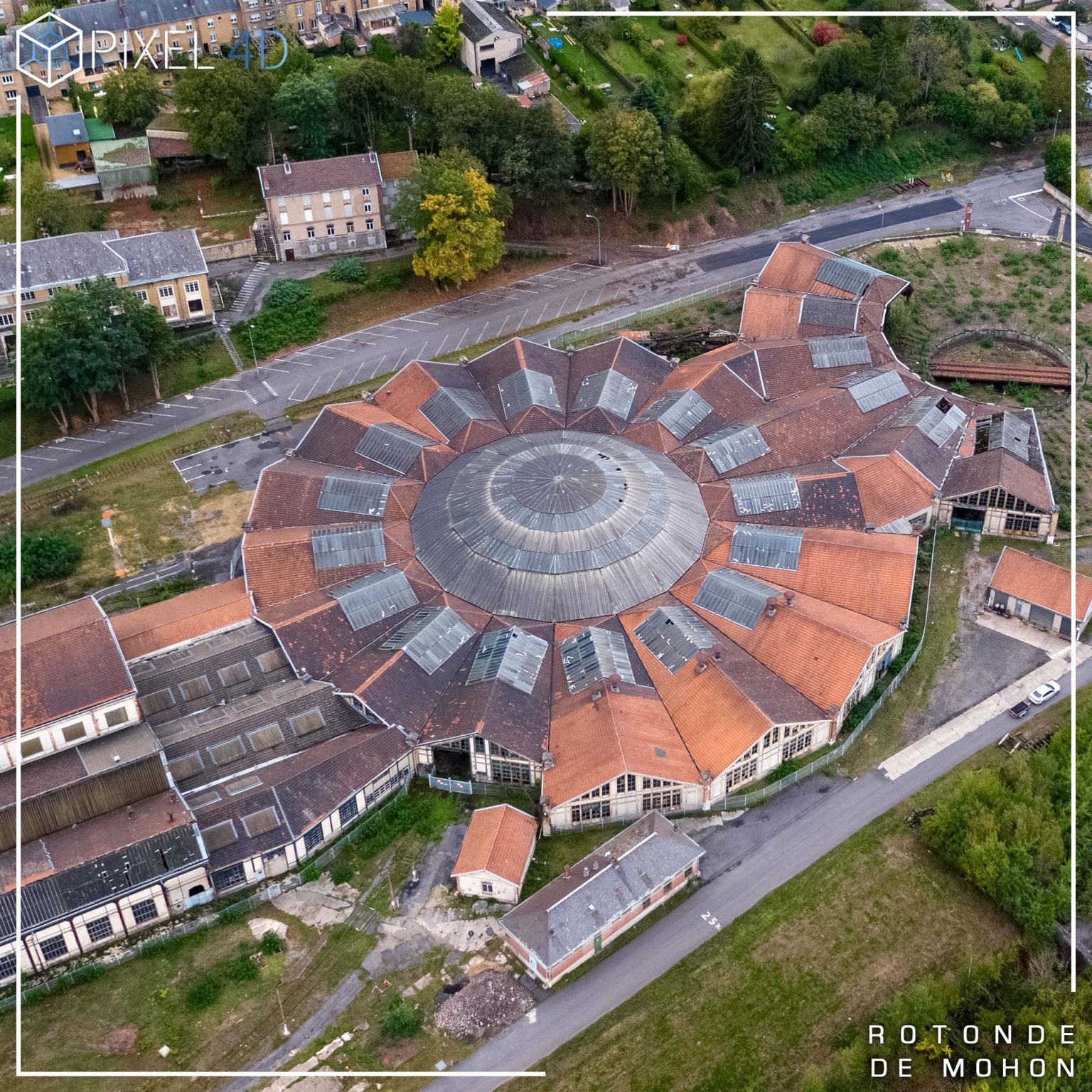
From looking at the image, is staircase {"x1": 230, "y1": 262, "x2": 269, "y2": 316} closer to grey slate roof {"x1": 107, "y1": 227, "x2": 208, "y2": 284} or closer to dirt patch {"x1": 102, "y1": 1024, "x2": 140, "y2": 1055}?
grey slate roof {"x1": 107, "y1": 227, "x2": 208, "y2": 284}

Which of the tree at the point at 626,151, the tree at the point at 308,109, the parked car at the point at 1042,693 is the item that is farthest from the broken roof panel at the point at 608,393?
the tree at the point at 308,109

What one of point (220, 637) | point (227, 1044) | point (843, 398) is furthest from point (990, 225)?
point (227, 1044)

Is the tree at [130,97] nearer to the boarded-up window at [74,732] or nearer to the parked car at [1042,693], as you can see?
the boarded-up window at [74,732]

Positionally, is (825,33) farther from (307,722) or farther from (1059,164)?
(307,722)

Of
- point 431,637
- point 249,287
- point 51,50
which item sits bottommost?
point 431,637

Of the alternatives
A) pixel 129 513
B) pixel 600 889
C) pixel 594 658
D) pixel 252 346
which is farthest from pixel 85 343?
pixel 600 889

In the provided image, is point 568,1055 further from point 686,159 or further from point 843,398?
point 686,159
